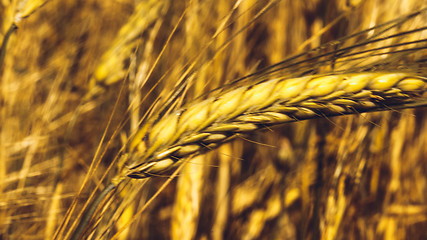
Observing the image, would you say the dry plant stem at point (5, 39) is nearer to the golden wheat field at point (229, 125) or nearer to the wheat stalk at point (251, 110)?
the golden wheat field at point (229, 125)

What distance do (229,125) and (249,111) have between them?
24mm

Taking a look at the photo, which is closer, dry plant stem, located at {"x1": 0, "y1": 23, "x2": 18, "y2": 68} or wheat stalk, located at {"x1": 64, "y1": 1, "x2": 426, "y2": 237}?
wheat stalk, located at {"x1": 64, "y1": 1, "x2": 426, "y2": 237}

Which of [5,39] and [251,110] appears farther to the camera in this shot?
[5,39]

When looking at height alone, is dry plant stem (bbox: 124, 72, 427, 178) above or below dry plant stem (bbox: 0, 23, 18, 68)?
below

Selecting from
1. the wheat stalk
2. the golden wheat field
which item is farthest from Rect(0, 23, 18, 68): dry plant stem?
the wheat stalk

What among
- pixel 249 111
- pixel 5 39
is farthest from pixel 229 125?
pixel 5 39

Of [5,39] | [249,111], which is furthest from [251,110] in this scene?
[5,39]

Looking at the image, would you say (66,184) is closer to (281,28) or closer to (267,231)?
(267,231)

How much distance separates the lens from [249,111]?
388mm

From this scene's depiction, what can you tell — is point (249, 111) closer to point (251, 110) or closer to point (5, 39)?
point (251, 110)

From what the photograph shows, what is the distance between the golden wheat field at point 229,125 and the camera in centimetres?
39

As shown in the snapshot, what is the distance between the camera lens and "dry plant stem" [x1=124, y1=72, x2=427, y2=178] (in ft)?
1.20

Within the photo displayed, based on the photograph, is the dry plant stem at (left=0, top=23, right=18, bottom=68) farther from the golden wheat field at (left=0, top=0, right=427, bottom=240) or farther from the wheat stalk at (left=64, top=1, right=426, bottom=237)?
the wheat stalk at (left=64, top=1, right=426, bottom=237)

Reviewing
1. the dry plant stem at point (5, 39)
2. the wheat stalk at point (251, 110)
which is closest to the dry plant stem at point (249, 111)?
the wheat stalk at point (251, 110)
